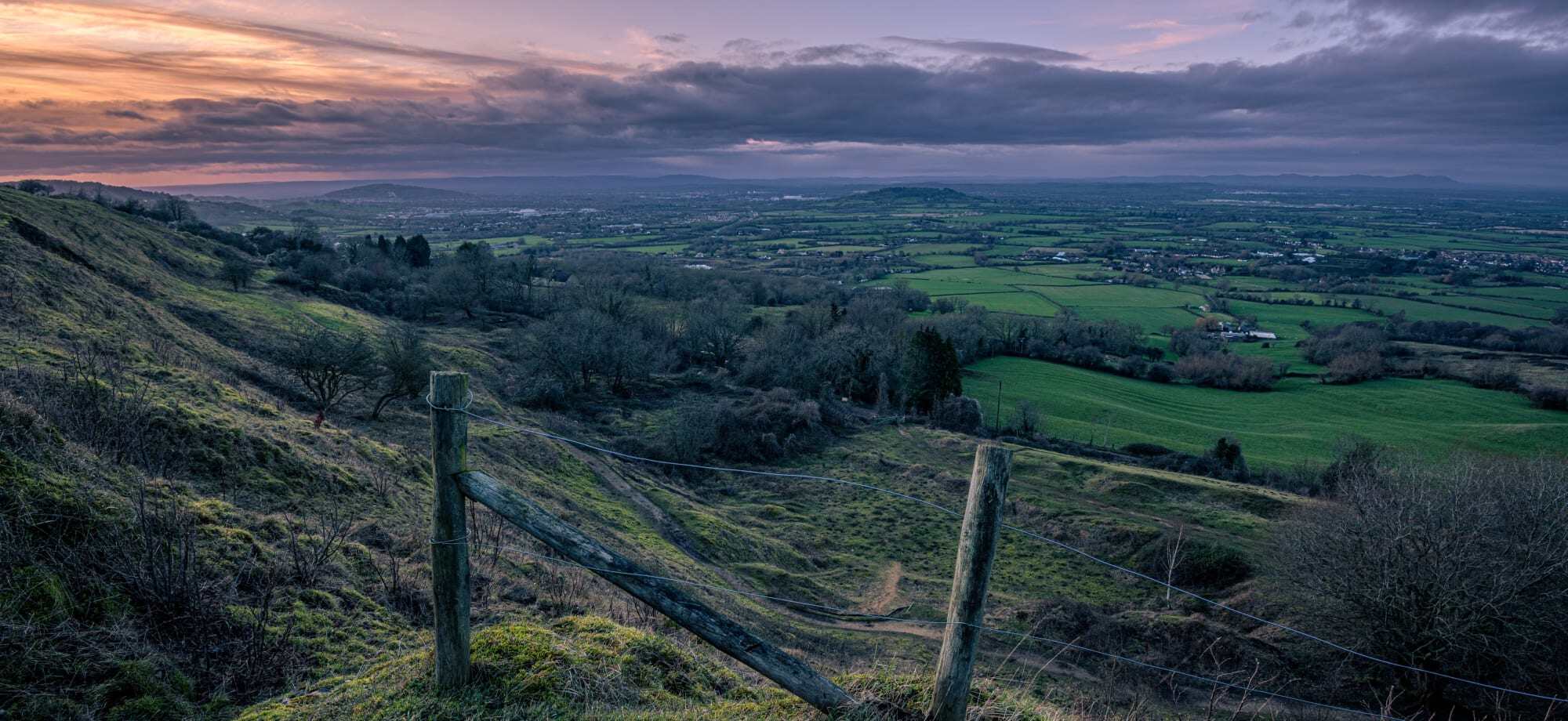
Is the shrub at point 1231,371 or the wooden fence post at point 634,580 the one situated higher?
the wooden fence post at point 634,580

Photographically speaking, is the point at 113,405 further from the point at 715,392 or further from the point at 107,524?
the point at 715,392

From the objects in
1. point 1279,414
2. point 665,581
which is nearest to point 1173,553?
point 665,581

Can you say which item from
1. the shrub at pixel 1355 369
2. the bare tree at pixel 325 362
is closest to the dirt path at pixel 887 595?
the bare tree at pixel 325 362

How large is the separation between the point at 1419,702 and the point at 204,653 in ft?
89.4

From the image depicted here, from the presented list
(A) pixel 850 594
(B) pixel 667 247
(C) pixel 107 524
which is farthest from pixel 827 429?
(B) pixel 667 247

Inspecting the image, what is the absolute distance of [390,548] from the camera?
37.6 ft

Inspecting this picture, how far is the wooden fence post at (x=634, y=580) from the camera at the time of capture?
5.06 meters

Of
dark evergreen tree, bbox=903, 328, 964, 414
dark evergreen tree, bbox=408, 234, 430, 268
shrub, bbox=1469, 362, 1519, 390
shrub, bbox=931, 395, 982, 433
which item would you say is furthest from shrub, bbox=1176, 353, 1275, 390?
dark evergreen tree, bbox=408, 234, 430, 268

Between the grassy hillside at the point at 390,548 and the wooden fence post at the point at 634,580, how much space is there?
93 centimetres

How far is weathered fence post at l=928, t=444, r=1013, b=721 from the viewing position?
4.89 metres

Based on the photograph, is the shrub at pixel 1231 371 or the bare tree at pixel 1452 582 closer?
the bare tree at pixel 1452 582

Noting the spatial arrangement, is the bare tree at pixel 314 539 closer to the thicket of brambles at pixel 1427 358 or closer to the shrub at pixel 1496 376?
the thicket of brambles at pixel 1427 358

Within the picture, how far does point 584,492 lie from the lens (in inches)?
1110

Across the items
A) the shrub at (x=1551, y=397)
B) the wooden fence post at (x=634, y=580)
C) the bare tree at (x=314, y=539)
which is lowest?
the shrub at (x=1551, y=397)
